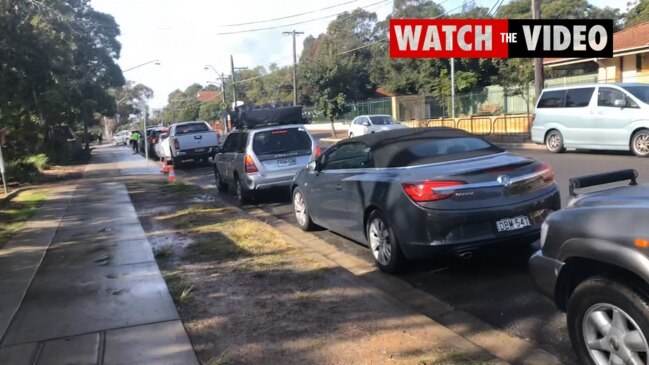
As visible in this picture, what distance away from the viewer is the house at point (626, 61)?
87.0 feet

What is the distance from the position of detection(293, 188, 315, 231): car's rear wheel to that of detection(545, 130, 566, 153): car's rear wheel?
1043 cm

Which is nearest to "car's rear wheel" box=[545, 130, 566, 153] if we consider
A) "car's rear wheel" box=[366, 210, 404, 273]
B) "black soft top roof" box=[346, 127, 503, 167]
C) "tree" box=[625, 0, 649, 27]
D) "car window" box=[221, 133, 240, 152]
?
"car window" box=[221, 133, 240, 152]

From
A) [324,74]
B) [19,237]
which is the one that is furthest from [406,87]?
[19,237]

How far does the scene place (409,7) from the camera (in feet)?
239

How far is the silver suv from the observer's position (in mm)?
10930

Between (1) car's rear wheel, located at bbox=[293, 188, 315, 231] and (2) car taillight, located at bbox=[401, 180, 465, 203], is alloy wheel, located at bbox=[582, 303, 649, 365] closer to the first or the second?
(2) car taillight, located at bbox=[401, 180, 465, 203]

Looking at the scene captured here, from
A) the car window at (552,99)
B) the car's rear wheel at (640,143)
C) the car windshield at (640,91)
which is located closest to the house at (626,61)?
the car window at (552,99)

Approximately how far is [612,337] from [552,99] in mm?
14388

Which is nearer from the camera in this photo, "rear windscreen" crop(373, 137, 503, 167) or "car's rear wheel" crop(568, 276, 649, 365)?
"car's rear wheel" crop(568, 276, 649, 365)

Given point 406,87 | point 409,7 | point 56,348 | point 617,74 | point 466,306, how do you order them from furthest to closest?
point 409,7
point 406,87
point 617,74
point 466,306
point 56,348

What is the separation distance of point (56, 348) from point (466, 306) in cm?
337

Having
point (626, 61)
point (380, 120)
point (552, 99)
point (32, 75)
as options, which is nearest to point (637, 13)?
point (626, 61)

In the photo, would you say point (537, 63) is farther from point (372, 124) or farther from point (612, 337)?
point (612, 337)

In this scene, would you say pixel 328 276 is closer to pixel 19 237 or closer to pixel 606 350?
pixel 606 350
